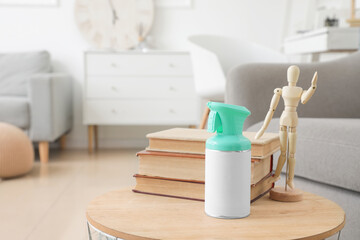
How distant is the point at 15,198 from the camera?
2.09 meters

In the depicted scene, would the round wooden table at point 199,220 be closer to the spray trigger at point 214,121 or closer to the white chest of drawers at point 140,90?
the spray trigger at point 214,121

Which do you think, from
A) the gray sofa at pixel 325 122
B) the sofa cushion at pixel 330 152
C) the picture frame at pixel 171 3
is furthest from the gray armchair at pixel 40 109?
the sofa cushion at pixel 330 152

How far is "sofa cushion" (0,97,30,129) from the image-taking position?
115 inches

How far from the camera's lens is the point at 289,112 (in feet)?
2.45

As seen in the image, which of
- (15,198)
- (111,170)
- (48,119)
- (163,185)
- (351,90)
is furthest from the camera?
(48,119)

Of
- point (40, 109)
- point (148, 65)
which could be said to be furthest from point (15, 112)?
point (148, 65)

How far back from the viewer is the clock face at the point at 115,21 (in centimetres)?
357

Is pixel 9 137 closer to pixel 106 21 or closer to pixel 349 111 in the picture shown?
pixel 106 21

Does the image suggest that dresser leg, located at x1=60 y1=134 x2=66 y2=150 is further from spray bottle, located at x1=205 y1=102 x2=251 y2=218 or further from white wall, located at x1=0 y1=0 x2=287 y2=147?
spray bottle, located at x1=205 y1=102 x2=251 y2=218

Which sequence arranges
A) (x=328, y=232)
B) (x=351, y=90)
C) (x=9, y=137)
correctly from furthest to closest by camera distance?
(x=9, y=137), (x=351, y=90), (x=328, y=232)

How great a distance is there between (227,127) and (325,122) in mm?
680

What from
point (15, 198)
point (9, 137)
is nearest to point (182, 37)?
point (9, 137)

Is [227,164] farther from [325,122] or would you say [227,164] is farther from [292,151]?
[325,122]

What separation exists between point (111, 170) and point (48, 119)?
0.58 metres
